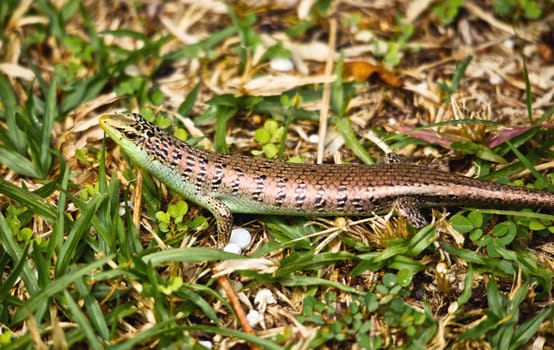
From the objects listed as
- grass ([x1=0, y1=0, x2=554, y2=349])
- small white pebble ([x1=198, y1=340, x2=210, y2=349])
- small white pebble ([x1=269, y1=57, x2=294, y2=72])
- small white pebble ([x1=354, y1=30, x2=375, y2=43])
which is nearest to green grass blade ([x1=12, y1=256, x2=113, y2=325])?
grass ([x1=0, y1=0, x2=554, y2=349])

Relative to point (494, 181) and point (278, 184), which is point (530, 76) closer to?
point (494, 181)

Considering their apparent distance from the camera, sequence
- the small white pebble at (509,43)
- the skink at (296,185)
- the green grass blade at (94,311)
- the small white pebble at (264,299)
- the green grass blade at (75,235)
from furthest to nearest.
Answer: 1. the small white pebble at (509,43)
2. the skink at (296,185)
3. the small white pebble at (264,299)
4. the green grass blade at (75,235)
5. the green grass blade at (94,311)

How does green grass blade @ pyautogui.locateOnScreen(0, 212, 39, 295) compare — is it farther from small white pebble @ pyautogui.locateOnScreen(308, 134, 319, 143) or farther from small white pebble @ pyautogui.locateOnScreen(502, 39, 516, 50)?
small white pebble @ pyautogui.locateOnScreen(502, 39, 516, 50)

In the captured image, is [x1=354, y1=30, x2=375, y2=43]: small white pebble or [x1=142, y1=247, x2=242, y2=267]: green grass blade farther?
[x1=354, y1=30, x2=375, y2=43]: small white pebble

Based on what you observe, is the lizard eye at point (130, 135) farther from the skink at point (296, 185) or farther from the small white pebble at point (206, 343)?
the small white pebble at point (206, 343)

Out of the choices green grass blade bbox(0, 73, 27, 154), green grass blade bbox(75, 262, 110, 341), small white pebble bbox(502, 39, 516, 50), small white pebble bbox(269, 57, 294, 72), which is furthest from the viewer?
small white pebble bbox(502, 39, 516, 50)

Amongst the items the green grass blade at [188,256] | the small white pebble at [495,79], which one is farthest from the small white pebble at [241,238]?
the small white pebble at [495,79]

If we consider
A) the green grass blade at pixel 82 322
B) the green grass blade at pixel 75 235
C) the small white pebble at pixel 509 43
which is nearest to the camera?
the green grass blade at pixel 82 322
